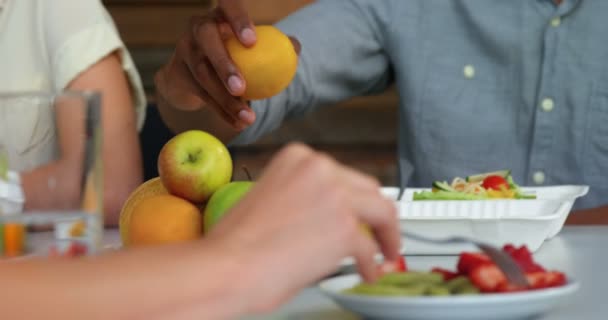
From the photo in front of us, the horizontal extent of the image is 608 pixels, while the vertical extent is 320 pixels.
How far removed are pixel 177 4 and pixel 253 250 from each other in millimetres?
2813

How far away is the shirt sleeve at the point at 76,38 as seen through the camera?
171cm

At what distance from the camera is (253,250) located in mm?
553

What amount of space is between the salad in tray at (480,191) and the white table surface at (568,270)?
0.07m

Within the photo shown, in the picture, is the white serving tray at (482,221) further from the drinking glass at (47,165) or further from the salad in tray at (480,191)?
the drinking glass at (47,165)

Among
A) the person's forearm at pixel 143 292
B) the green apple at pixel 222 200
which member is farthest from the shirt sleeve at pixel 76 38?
the person's forearm at pixel 143 292

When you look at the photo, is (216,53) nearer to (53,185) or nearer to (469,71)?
(53,185)

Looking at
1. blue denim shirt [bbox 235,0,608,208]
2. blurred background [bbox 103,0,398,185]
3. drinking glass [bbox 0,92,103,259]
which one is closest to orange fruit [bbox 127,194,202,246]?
drinking glass [bbox 0,92,103,259]

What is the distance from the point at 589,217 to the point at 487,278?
39.3 inches

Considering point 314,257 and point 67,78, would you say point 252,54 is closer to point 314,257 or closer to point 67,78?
point 314,257

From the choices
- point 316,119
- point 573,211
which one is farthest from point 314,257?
point 316,119

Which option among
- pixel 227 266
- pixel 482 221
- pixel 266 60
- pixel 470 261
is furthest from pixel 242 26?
pixel 227 266

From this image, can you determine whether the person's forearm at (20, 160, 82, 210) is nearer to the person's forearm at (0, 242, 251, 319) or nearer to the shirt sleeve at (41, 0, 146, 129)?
the person's forearm at (0, 242, 251, 319)

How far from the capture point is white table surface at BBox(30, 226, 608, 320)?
750 mm

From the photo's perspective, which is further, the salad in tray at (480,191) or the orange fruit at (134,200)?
the salad in tray at (480,191)
